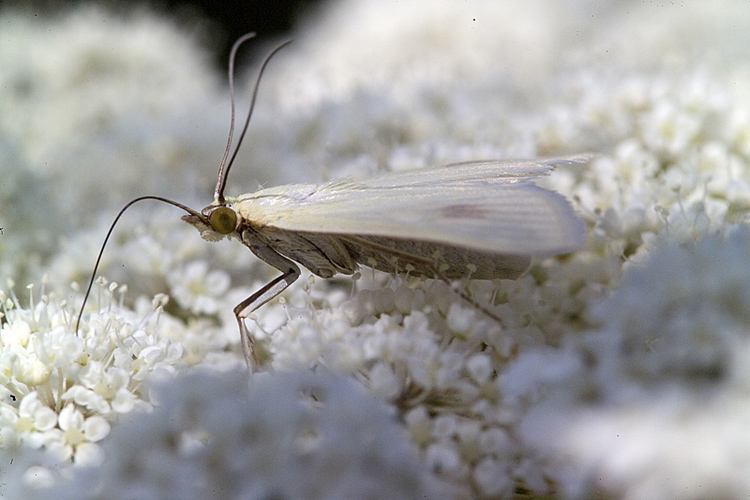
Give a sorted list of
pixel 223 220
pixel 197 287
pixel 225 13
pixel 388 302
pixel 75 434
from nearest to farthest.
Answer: pixel 75 434 → pixel 388 302 → pixel 223 220 → pixel 197 287 → pixel 225 13

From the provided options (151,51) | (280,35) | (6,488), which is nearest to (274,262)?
(6,488)

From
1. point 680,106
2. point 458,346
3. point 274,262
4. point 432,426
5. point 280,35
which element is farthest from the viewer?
point 280,35

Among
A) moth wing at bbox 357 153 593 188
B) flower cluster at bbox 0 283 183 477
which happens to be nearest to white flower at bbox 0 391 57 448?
flower cluster at bbox 0 283 183 477

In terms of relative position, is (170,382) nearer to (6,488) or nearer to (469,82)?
(6,488)

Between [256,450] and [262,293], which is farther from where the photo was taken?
[262,293]

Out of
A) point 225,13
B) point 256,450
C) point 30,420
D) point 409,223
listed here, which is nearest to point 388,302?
point 409,223

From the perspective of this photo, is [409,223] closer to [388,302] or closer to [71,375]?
[388,302]

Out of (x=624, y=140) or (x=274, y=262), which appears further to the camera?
(x=624, y=140)
